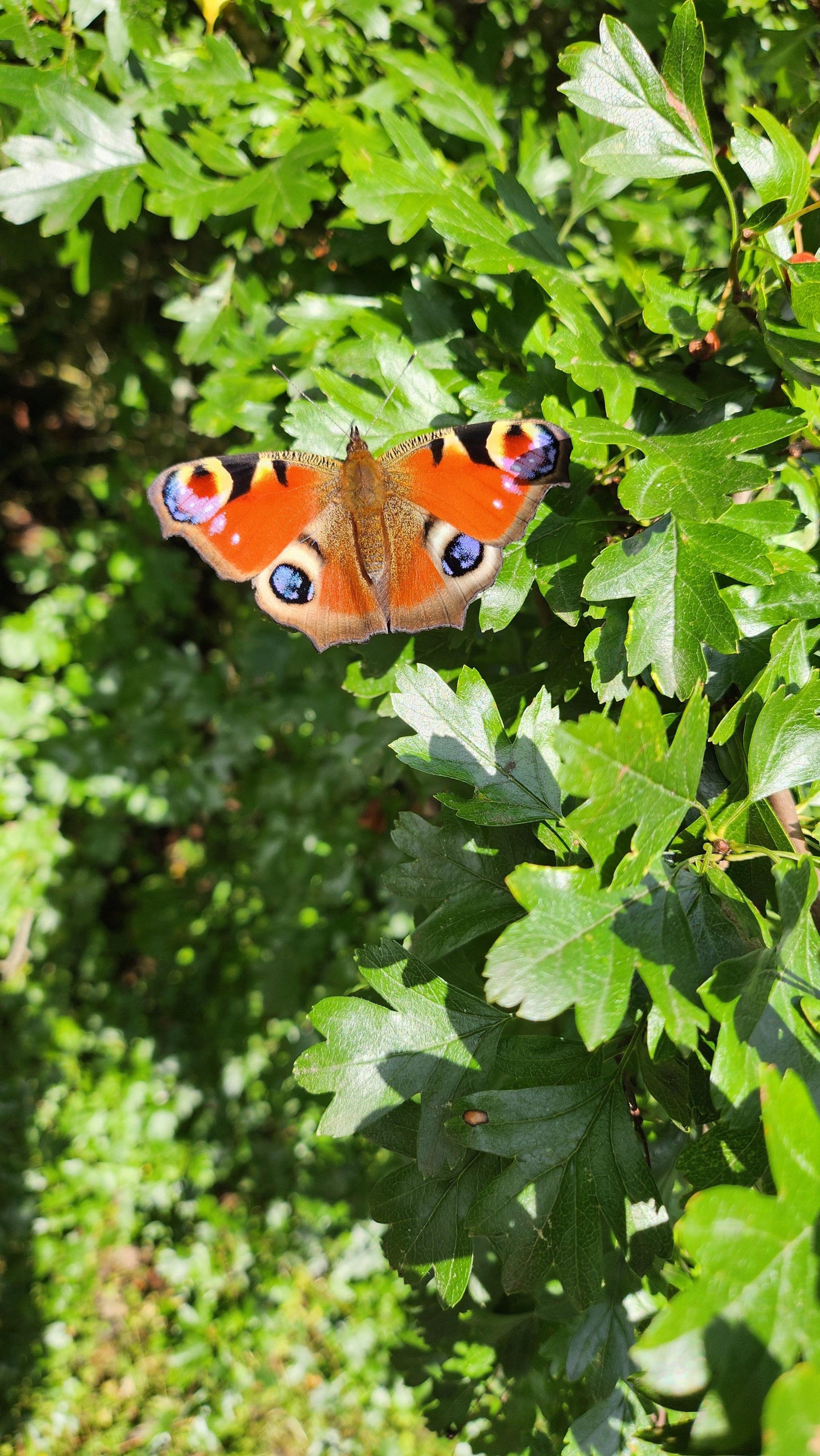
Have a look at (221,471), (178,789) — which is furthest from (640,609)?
(178,789)

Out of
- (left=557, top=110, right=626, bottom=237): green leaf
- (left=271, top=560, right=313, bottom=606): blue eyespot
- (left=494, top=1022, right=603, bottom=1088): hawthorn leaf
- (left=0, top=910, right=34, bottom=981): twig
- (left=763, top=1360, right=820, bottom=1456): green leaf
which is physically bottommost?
(left=0, top=910, right=34, bottom=981): twig

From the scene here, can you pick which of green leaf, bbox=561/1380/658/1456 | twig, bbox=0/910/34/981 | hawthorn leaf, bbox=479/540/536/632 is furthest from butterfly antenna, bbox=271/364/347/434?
twig, bbox=0/910/34/981

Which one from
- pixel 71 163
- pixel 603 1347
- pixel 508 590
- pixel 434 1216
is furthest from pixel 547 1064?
pixel 71 163

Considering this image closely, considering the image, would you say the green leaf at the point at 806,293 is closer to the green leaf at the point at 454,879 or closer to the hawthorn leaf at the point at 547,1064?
the green leaf at the point at 454,879

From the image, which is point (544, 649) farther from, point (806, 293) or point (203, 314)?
point (203, 314)

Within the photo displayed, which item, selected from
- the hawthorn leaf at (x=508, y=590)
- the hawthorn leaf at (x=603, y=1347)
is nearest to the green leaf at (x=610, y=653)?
the hawthorn leaf at (x=508, y=590)

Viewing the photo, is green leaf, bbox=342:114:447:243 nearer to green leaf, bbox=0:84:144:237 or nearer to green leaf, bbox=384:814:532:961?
green leaf, bbox=0:84:144:237

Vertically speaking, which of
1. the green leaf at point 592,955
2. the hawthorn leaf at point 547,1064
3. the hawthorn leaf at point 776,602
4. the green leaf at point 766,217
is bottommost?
the hawthorn leaf at point 547,1064
